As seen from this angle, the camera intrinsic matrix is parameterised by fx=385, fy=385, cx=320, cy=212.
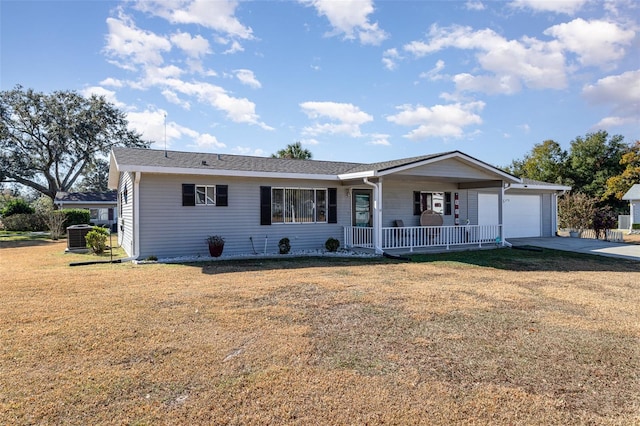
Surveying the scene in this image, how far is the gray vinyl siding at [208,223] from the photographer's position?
10.7 m

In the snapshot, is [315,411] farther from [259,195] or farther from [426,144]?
[426,144]

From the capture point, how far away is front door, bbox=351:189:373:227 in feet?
46.3

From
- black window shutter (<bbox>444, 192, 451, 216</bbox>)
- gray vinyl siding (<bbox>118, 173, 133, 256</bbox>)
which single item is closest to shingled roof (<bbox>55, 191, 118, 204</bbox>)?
gray vinyl siding (<bbox>118, 173, 133, 256</bbox>)

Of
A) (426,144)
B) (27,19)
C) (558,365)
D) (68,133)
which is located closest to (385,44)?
(27,19)

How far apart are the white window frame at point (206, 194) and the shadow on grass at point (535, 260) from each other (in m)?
6.20

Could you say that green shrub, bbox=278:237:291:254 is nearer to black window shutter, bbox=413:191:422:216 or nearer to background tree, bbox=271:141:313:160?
black window shutter, bbox=413:191:422:216

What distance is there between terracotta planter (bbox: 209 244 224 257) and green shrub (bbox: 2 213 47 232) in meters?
23.3

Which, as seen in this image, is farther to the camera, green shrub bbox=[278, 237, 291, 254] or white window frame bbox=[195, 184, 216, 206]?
green shrub bbox=[278, 237, 291, 254]

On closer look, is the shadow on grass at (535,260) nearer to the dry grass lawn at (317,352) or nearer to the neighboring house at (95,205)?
the dry grass lawn at (317,352)

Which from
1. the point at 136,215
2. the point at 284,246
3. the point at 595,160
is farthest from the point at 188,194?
the point at 595,160

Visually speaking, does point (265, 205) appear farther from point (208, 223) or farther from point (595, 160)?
point (595, 160)

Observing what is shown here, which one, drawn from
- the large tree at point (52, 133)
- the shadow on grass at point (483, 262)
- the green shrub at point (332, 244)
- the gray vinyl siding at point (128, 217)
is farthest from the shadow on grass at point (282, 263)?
the large tree at point (52, 133)

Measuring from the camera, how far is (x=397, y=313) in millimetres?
5406

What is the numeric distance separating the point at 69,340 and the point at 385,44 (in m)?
13.8
